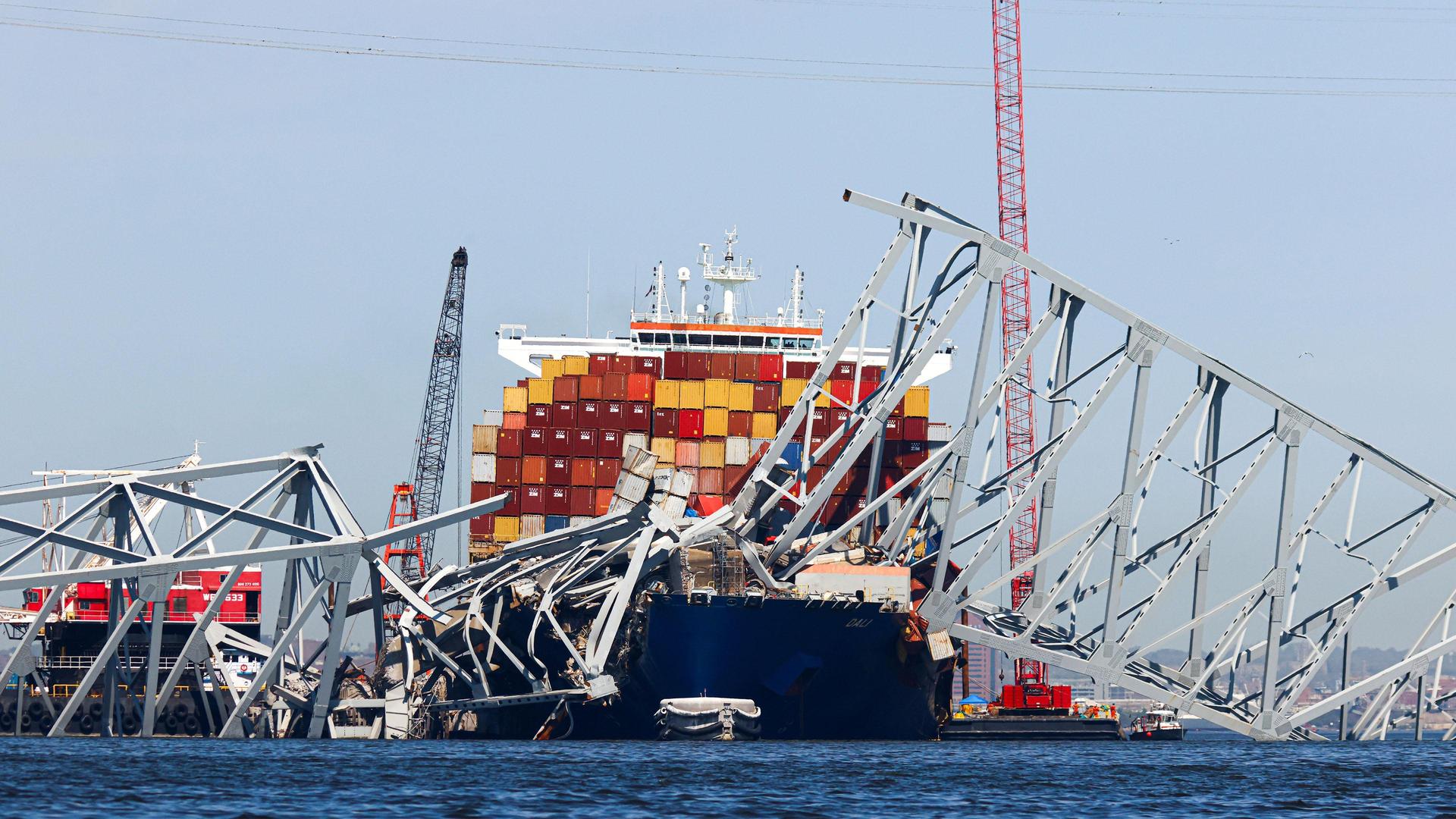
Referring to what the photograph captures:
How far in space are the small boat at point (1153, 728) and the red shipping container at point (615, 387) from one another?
30642 mm

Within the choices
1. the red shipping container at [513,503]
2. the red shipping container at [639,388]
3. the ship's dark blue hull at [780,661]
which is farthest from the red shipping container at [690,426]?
the ship's dark blue hull at [780,661]

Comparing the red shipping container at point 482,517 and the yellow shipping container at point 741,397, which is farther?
the yellow shipping container at point 741,397

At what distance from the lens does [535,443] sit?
82875 millimetres

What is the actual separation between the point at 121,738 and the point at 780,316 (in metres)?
40.9

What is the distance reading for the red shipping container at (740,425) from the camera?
3246 inches

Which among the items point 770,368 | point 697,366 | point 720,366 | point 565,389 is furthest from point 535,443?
point 770,368

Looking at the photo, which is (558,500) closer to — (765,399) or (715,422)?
(715,422)

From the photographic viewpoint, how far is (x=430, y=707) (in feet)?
210

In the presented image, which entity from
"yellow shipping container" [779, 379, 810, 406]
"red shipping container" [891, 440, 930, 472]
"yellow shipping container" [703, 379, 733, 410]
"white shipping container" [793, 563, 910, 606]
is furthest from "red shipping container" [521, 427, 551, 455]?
"white shipping container" [793, 563, 910, 606]

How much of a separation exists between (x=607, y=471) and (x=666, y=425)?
11.3 ft

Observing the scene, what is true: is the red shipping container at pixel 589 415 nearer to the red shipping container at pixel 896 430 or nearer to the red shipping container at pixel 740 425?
the red shipping container at pixel 740 425

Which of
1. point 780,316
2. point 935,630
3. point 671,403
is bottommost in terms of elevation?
point 935,630

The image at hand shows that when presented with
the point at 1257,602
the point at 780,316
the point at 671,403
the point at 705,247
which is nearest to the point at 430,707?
the point at 671,403

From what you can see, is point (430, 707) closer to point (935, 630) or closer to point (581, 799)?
point (935, 630)
